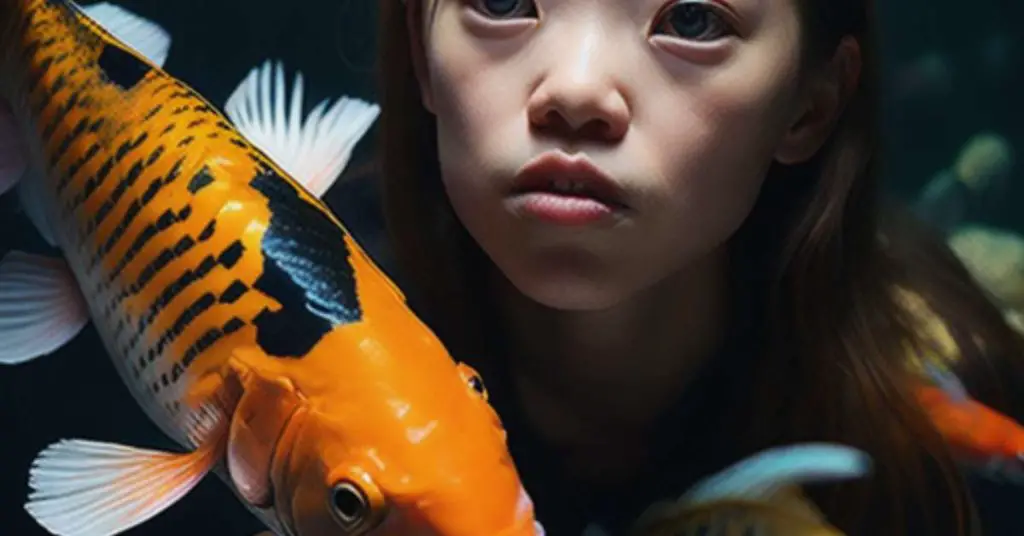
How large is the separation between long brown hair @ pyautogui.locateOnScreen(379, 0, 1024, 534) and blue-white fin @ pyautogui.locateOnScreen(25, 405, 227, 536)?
425 mm

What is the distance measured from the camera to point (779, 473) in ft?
3.27

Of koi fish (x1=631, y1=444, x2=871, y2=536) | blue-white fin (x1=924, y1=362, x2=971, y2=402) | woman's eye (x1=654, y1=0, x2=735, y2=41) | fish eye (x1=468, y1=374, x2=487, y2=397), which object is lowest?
blue-white fin (x1=924, y1=362, x2=971, y2=402)

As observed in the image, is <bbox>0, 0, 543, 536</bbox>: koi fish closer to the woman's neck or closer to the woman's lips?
the woman's lips

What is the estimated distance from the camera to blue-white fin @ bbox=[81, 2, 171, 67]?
1.01 metres

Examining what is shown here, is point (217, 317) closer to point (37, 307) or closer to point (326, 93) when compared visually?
point (37, 307)

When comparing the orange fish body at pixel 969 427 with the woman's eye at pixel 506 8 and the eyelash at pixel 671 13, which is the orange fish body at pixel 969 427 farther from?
the woman's eye at pixel 506 8

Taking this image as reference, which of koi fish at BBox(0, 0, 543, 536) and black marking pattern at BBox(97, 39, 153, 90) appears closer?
koi fish at BBox(0, 0, 543, 536)

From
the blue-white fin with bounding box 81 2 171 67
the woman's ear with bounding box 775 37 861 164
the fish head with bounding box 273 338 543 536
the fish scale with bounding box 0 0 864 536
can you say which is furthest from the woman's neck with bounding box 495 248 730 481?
the fish head with bounding box 273 338 543 536

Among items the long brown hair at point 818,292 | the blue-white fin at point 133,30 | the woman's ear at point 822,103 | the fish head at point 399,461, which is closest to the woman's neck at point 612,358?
the long brown hair at point 818,292

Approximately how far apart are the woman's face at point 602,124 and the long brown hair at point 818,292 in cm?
17

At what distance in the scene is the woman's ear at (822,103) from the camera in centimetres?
110

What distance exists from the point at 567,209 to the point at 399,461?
28 centimetres

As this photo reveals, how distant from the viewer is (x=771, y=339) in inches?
50.2

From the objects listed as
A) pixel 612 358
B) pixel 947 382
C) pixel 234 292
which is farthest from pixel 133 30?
pixel 947 382
